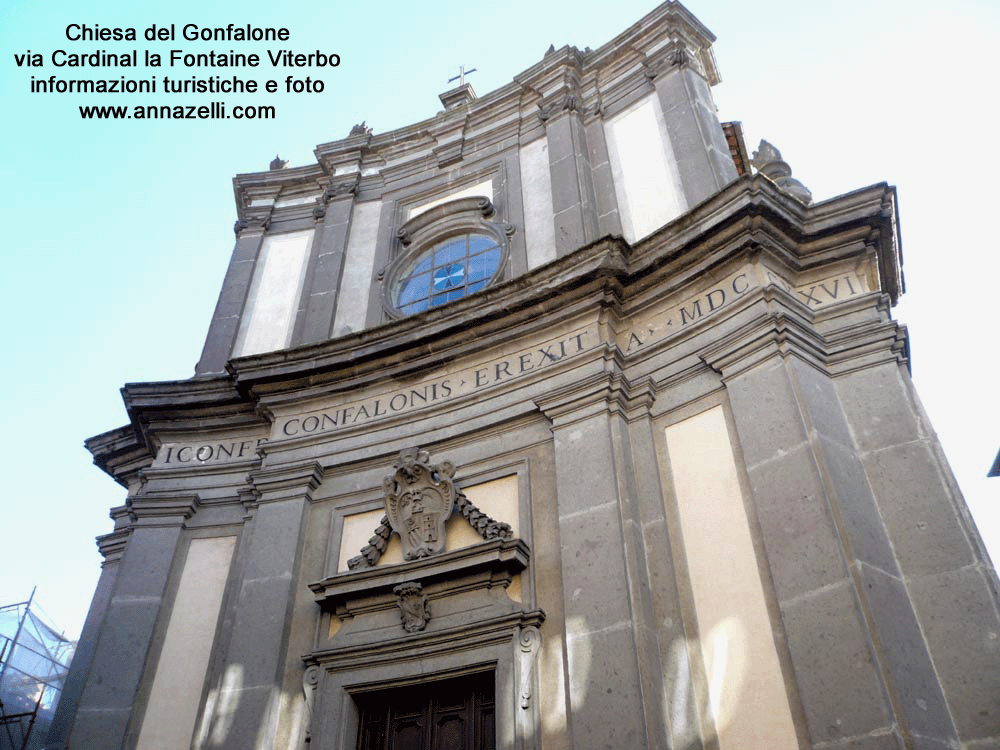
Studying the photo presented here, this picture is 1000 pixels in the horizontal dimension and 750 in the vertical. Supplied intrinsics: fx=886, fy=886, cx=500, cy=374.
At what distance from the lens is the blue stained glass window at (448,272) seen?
12.5m

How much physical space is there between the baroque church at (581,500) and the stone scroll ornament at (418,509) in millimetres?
32

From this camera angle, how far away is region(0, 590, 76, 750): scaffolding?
15562 millimetres

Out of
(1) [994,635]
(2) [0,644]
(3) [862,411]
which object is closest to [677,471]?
(3) [862,411]

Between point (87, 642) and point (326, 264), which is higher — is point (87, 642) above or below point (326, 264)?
below

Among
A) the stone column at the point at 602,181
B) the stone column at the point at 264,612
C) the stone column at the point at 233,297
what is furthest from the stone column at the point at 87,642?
the stone column at the point at 602,181

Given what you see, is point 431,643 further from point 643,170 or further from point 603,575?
point 643,170

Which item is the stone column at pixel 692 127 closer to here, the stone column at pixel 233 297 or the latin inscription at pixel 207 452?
the latin inscription at pixel 207 452

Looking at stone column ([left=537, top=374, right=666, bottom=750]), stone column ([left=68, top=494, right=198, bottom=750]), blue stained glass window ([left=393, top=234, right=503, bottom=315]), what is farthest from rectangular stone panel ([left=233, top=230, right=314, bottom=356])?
stone column ([left=537, top=374, right=666, bottom=750])

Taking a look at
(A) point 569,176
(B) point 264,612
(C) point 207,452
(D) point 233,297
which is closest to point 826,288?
(A) point 569,176

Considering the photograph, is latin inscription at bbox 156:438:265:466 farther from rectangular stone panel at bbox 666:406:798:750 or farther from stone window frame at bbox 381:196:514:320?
rectangular stone panel at bbox 666:406:798:750

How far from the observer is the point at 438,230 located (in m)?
13.3

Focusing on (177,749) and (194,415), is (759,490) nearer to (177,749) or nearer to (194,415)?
(177,749)

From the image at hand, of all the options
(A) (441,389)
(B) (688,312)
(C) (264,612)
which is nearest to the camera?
(C) (264,612)

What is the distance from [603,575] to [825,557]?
6.27ft
